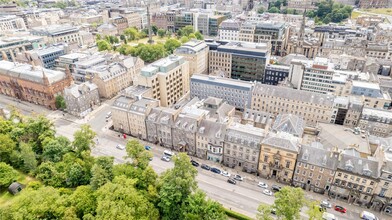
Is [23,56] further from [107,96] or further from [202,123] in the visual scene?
[202,123]

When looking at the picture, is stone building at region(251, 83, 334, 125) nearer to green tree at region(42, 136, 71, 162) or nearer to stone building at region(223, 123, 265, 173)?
stone building at region(223, 123, 265, 173)

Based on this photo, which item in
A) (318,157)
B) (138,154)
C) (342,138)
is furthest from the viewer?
(342,138)

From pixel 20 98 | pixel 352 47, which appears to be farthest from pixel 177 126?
pixel 352 47

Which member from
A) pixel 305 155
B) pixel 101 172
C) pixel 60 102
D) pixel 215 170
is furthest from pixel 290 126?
pixel 60 102

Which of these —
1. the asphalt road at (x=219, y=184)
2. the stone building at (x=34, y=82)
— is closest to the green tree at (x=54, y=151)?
the asphalt road at (x=219, y=184)

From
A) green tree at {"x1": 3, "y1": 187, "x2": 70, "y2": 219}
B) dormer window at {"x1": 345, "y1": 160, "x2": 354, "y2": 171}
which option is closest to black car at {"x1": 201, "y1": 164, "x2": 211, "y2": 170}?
dormer window at {"x1": 345, "y1": 160, "x2": 354, "y2": 171}

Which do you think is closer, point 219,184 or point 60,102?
point 219,184

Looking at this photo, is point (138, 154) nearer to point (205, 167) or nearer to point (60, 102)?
point (205, 167)
